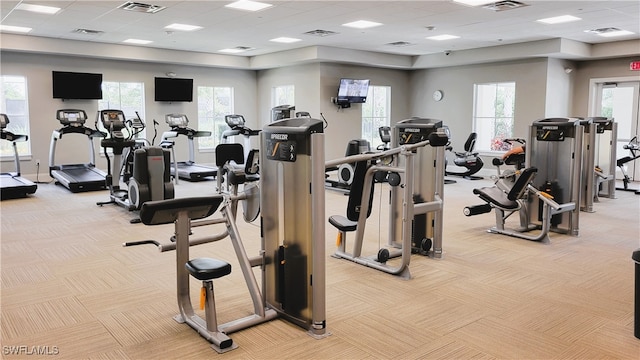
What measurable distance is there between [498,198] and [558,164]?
0.86m

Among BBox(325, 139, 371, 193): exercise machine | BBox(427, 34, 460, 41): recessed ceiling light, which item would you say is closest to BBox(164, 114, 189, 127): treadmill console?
BBox(325, 139, 371, 193): exercise machine

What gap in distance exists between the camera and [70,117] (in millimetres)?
9602

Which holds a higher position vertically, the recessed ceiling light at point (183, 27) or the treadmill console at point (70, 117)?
the recessed ceiling light at point (183, 27)

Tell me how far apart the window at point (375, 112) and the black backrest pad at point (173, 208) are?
10458mm

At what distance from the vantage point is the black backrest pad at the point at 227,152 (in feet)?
23.2

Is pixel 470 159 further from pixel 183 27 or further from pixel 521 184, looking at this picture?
pixel 183 27

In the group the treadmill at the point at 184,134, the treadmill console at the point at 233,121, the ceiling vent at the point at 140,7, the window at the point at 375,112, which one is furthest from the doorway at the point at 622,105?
the ceiling vent at the point at 140,7

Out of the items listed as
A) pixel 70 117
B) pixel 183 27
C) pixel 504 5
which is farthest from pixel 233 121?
pixel 504 5

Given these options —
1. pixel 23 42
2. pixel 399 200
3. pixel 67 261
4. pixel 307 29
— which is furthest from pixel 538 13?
pixel 23 42

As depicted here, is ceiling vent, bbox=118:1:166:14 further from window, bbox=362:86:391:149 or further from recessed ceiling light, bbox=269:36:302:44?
window, bbox=362:86:391:149

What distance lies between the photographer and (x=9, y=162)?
34.4 feet

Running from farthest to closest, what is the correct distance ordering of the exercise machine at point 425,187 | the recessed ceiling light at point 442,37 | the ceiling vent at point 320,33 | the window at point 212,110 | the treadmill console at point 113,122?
the window at point 212,110, the recessed ceiling light at point 442,37, the ceiling vent at point 320,33, the treadmill console at point 113,122, the exercise machine at point 425,187

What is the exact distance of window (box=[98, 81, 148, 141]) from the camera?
38.1ft

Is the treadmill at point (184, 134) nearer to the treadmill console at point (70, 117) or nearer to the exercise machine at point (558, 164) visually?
the treadmill console at point (70, 117)
